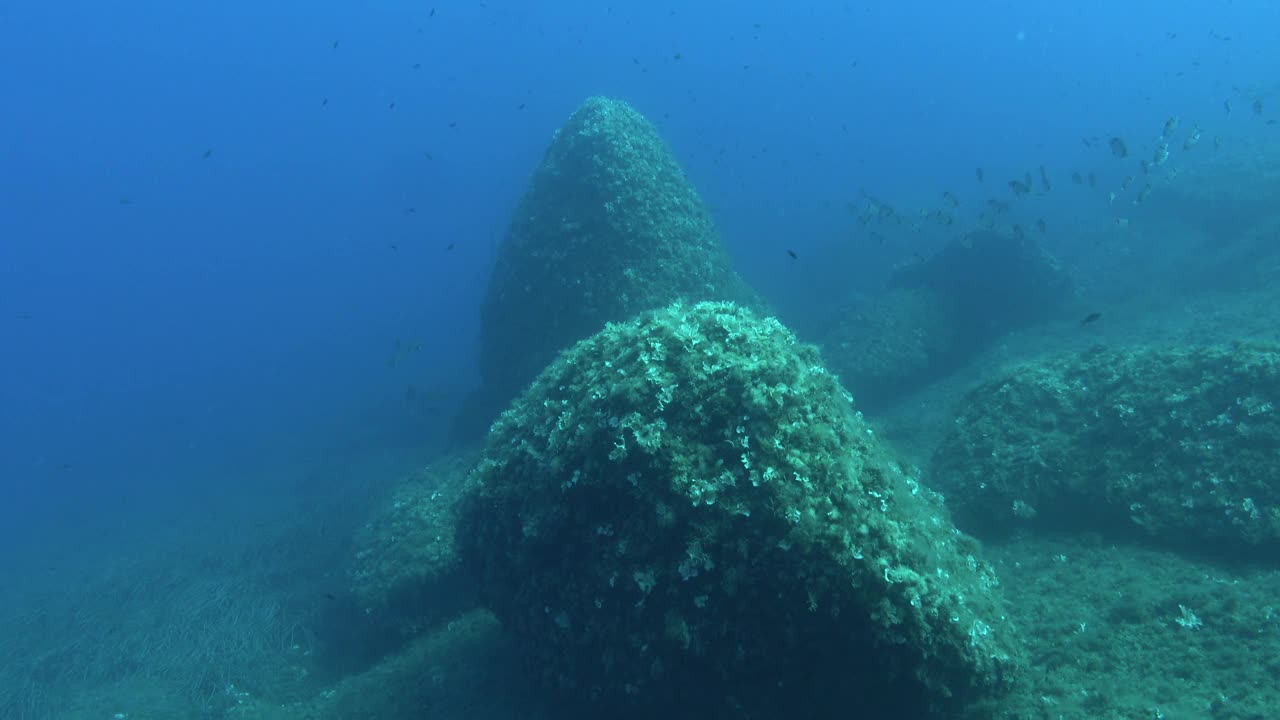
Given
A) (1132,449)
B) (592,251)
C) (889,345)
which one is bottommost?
(1132,449)

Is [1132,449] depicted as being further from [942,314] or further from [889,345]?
[942,314]

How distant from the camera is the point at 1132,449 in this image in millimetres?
8000

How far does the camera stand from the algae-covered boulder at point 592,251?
13.7 m

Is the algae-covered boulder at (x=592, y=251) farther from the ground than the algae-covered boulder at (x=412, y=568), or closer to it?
farther from the ground

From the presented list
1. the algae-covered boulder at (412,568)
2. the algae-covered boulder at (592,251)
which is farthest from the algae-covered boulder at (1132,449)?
the algae-covered boulder at (412,568)

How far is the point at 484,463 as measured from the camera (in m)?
7.29

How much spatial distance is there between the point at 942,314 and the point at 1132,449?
10753mm

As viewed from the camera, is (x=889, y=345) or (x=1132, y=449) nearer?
(x=1132, y=449)

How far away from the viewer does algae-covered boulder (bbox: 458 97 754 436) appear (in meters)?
13.7

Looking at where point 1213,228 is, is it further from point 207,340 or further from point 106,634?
point 207,340

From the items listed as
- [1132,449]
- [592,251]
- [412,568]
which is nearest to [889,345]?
[592,251]

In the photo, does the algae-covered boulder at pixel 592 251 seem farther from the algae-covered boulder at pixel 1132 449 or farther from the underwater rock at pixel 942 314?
the algae-covered boulder at pixel 1132 449

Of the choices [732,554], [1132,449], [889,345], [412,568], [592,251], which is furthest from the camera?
[889,345]

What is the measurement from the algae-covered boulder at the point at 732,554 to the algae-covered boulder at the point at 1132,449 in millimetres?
2363
